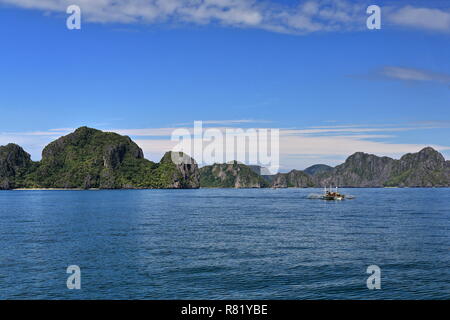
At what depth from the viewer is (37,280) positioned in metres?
45.8

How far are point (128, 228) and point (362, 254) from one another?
55865 millimetres

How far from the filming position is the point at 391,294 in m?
40.3

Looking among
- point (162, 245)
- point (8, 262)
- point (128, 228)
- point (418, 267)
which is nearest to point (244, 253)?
point (162, 245)

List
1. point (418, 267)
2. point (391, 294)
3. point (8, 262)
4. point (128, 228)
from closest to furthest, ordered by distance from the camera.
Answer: point (391, 294) → point (418, 267) → point (8, 262) → point (128, 228)

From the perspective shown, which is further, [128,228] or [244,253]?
[128,228]

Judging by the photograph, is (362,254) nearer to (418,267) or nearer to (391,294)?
(418,267)

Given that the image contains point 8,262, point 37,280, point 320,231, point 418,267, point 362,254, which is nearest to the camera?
point 37,280
